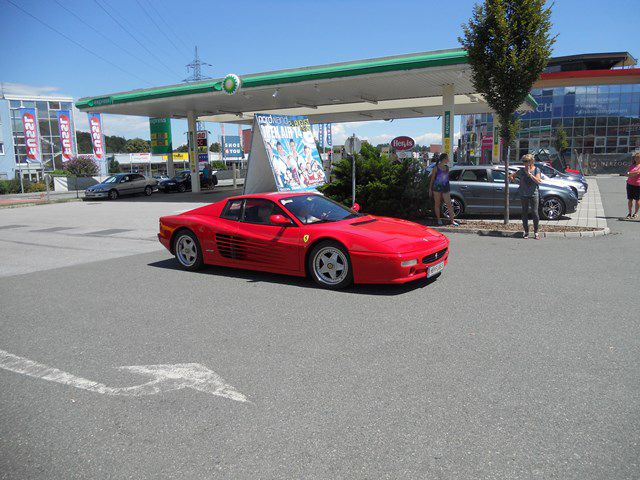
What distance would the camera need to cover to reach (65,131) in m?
49.7

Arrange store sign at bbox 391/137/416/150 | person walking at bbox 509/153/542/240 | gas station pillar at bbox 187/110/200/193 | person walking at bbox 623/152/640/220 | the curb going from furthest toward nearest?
gas station pillar at bbox 187/110/200/193
store sign at bbox 391/137/416/150
person walking at bbox 623/152/640/220
the curb
person walking at bbox 509/153/542/240

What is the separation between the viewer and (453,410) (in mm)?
3236

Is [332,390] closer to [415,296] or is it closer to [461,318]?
[461,318]

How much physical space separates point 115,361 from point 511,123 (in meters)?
10.3

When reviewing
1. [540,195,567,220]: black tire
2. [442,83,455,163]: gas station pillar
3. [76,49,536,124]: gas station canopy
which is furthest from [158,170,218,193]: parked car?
A: [540,195,567,220]: black tire

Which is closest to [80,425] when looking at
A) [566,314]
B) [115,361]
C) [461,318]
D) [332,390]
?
[115,361]

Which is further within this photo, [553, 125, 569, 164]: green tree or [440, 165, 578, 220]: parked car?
[553, 125, 569, 164]: green tree

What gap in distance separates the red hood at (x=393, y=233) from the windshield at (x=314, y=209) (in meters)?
0.31

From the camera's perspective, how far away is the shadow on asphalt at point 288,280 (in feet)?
21.0

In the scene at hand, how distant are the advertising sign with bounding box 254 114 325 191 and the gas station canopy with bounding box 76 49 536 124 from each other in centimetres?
283

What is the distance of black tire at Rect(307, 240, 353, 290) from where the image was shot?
636cm

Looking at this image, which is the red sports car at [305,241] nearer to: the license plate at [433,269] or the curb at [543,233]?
the license plate at [433,269]

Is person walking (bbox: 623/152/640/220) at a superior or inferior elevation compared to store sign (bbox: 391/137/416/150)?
inferior

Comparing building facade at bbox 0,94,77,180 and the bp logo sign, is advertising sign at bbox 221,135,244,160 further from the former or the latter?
the bp logo sign
